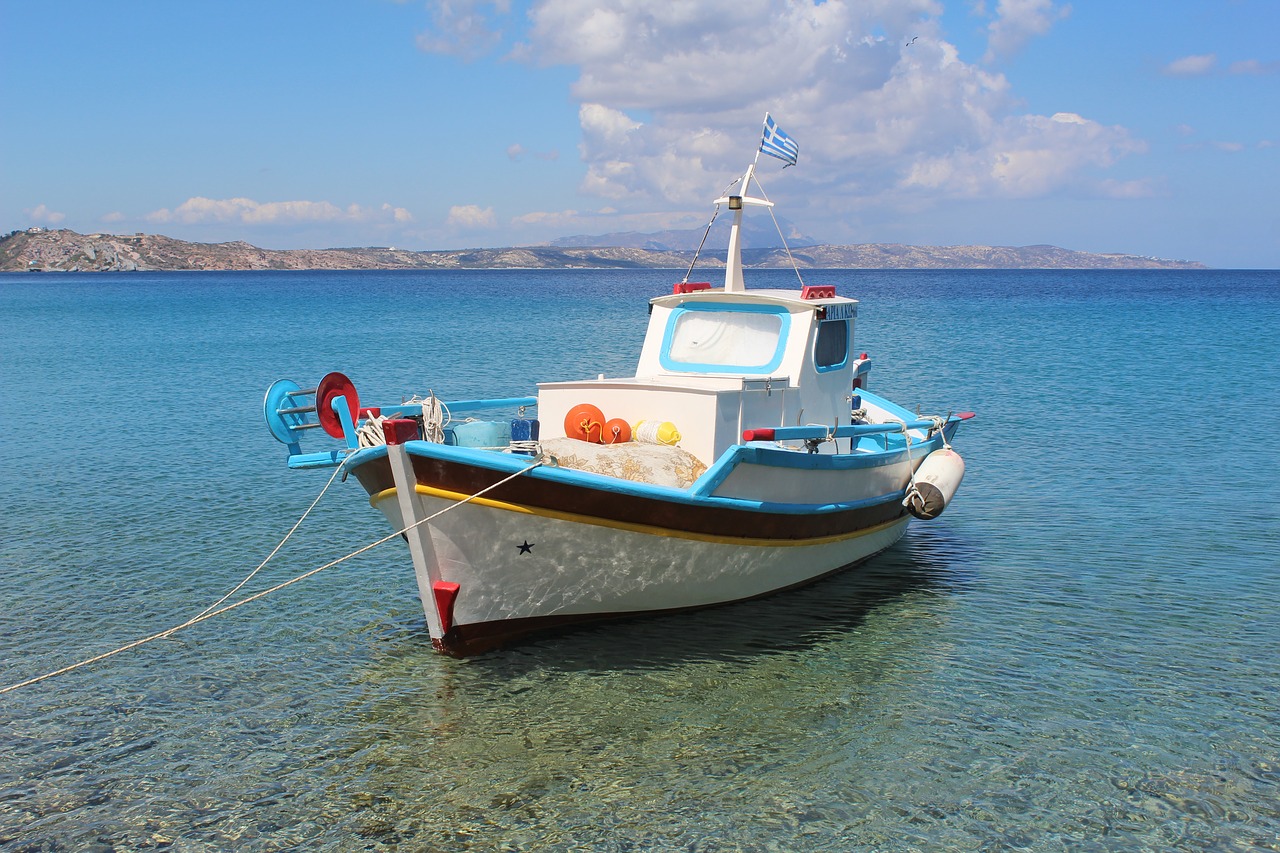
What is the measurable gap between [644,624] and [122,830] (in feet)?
16.0

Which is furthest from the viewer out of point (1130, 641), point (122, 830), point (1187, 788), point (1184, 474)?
point (1184, 474)

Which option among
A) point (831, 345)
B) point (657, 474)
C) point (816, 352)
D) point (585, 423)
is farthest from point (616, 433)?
point (831, 345)

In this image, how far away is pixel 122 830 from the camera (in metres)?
6.77

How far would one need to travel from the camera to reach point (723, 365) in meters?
12.1

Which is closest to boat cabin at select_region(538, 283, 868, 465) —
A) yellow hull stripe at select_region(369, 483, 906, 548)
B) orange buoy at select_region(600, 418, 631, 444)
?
orange buoy at select_region(600, 418, 631, 444)

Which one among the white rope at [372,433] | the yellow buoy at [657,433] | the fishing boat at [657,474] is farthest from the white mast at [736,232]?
the white rope at [372,433]

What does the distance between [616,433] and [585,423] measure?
331mm

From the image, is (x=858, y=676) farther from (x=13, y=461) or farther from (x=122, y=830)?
(x=13, y=461)

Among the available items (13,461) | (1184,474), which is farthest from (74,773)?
(1184,474)

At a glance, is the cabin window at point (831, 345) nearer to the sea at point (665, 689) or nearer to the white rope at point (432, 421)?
the sea at point (665, 689)

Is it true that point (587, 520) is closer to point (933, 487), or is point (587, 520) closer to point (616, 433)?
point (616, 433)

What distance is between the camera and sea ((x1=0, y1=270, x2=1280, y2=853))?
6.96 m

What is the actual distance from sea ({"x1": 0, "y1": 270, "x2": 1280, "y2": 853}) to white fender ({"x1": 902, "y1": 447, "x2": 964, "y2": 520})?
995mm

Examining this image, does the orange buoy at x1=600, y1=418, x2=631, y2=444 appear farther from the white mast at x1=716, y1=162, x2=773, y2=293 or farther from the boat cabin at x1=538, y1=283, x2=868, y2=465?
the white mast at x1=716, y1=162, x2=773, y2=293
